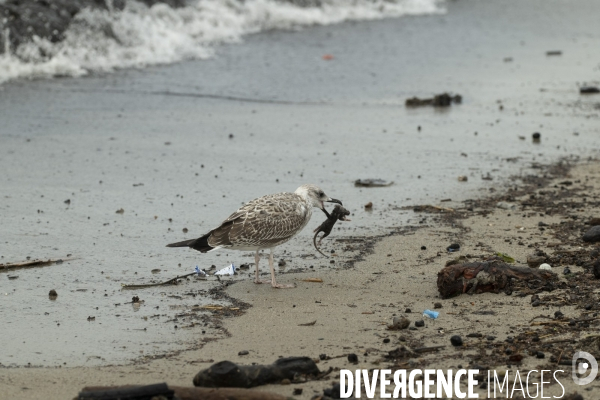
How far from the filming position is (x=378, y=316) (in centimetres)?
660

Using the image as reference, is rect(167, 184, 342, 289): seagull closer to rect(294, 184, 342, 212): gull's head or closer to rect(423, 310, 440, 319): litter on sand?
rect(294, 184, 342, 212): gull's head

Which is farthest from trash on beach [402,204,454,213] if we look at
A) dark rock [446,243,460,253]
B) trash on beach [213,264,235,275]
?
trash on beach [213,264,235,275]

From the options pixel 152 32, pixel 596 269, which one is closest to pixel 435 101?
pixel 152 32

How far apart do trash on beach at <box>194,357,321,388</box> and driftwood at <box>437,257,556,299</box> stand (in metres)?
1.81

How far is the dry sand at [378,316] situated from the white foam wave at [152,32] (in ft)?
30.5

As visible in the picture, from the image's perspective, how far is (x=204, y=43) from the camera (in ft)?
64.5

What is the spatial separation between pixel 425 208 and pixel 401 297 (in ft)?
8.28

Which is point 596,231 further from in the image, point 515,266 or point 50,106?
point 50,106

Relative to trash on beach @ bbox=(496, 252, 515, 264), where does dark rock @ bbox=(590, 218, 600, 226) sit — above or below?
above

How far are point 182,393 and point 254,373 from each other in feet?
1.65

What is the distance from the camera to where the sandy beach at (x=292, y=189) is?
19.6 feet

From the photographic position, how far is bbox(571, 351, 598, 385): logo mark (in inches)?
205

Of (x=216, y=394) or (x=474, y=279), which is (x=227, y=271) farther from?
(x=216, y=394)

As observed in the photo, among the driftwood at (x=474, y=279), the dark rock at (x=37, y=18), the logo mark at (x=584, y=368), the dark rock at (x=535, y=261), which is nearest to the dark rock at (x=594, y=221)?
the dark rock at (x=535, y=261)
